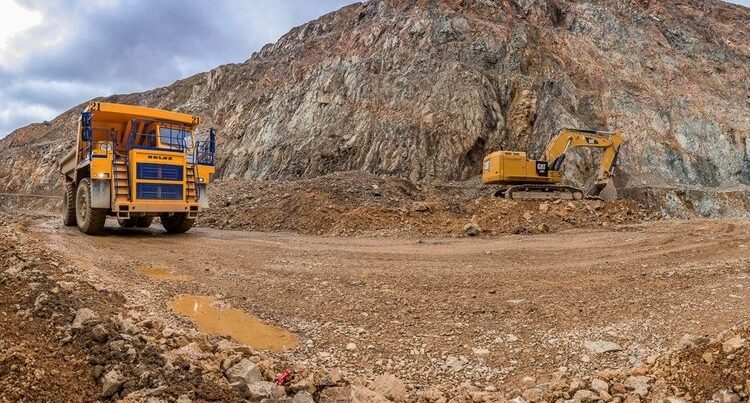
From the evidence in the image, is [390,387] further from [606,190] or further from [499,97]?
[499,97]

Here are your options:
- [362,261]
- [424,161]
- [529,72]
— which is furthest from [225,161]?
[362,261]

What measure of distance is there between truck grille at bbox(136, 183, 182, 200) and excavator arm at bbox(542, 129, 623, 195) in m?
12.3

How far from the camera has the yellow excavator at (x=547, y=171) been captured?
60.0 feet

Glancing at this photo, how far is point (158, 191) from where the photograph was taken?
12.2 meters

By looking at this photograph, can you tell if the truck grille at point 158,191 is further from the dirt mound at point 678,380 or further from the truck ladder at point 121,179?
the dirt mound at point 678,380

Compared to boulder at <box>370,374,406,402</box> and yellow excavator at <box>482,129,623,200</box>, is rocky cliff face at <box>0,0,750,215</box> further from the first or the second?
boulder at <box>370,374,406,402</box>

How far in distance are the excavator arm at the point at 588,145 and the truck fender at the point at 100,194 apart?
538 inches

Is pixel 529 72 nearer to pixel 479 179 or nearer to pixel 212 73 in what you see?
pixel 479 179

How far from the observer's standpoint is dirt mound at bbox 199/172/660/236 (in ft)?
46.3

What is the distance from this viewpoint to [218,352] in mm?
4117

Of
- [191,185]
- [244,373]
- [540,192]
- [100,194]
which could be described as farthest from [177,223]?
[540,192]

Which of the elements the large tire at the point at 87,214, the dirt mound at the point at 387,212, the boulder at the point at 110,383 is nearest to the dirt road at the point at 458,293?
the large tire at the point at 87,214

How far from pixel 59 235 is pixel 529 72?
30.5 meters

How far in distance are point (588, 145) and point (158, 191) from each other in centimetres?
Answer: 1435
